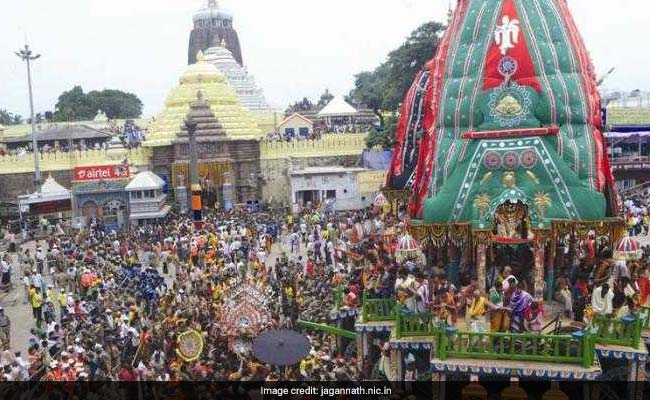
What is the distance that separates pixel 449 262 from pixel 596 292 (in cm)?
392

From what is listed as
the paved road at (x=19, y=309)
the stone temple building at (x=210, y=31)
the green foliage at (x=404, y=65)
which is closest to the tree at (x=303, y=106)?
the stone temple building at (x=210, y=31)

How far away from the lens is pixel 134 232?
94.5 feet

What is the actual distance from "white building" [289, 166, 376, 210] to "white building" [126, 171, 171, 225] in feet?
22.6

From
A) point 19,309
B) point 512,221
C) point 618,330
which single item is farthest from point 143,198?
point 618,330

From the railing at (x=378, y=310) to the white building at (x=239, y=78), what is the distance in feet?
128

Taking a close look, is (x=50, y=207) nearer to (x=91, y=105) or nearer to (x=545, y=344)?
(x=545, y=344)

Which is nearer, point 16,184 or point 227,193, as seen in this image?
point 227,193

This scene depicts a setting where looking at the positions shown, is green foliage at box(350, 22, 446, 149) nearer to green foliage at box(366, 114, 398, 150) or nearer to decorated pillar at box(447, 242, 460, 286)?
green foliage at box(366, 114, 398, 150)

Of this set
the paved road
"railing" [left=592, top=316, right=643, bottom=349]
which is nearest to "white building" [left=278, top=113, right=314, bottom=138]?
the paved road

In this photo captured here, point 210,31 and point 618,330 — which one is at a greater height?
point 210,31

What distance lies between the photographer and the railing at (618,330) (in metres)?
11.6

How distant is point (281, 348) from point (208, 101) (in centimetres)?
2896

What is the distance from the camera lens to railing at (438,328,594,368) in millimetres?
11328

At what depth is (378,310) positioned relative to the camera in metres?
14.1
